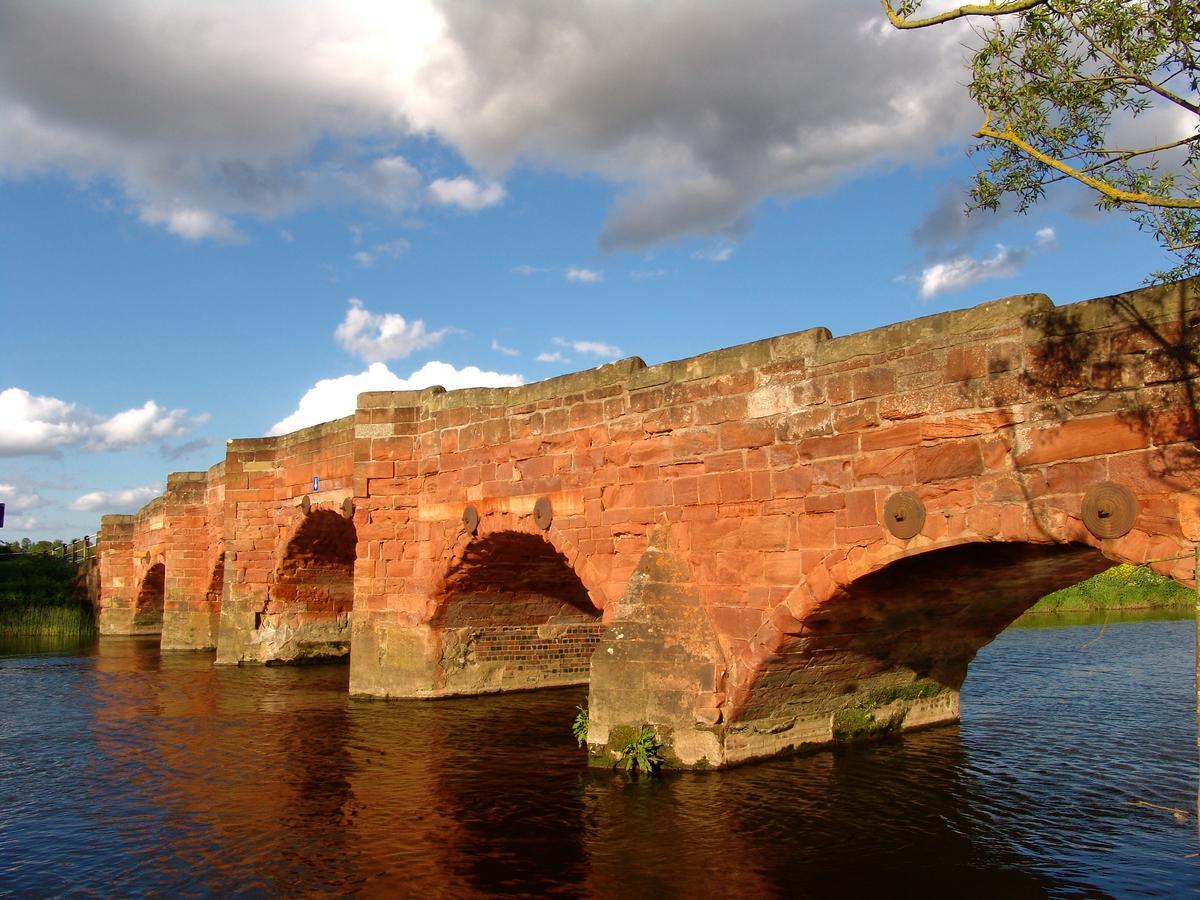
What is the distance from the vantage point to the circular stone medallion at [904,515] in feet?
24.0

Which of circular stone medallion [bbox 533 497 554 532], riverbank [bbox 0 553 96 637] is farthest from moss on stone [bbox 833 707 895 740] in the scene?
riverbank [bbox 0 553 96 637]

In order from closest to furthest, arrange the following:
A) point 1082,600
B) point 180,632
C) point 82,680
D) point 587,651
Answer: point 587,651, point 82,680, point 180,632, point 1082,600

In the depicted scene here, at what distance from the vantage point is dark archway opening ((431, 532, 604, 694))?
42.8ft

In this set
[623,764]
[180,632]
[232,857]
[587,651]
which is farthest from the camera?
[180,632]

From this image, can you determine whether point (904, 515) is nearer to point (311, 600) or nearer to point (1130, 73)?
point (1130, 73)

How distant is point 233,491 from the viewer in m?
19.0

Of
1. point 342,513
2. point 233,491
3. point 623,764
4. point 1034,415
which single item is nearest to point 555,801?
point 623,764

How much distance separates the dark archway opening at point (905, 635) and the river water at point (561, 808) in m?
0.46

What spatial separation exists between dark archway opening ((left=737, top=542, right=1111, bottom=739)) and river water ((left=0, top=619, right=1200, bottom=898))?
0.46 meters

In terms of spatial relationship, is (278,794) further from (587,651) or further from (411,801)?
(587,651)

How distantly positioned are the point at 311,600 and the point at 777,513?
1334 centimetres

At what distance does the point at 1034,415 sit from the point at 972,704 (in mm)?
7349

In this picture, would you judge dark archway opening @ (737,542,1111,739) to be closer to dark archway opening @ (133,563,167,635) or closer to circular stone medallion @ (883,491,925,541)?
circular stone medallion @ (883,491,925,541)

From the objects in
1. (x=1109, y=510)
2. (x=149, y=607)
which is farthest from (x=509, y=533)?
(x=149, y=607)
